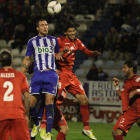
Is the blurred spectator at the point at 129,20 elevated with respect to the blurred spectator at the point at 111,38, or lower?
elevated

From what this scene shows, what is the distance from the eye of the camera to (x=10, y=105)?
5.20 m

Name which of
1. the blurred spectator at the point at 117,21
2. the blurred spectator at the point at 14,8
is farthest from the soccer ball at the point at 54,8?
the blurred spectator at the point at 14,8

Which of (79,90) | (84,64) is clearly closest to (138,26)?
(84,64)

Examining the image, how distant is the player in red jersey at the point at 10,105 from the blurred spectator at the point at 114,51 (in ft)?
33.9

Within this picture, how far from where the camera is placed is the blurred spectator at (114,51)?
50.0 ft

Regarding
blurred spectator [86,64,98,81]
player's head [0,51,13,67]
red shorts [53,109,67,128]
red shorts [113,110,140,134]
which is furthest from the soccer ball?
player's head [0,51,13,67]

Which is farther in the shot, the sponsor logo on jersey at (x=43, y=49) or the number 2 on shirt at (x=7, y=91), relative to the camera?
the sponsor logo on jersey at (x=43, y=49)

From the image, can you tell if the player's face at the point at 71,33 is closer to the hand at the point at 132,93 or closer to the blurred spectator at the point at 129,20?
the hand at the point at 132,93

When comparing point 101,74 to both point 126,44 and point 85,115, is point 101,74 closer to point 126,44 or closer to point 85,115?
point 126,44

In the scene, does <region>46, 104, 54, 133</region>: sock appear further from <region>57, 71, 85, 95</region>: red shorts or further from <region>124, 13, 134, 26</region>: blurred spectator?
<region>124, 13, 134, 26</region>: blurred spectator

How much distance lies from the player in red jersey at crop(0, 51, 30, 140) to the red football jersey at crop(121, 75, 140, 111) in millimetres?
2273

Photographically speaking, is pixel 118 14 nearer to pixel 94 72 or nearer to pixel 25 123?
pixel 94 72

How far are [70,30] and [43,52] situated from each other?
1.17 meters

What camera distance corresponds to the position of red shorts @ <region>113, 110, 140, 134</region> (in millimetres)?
6766
